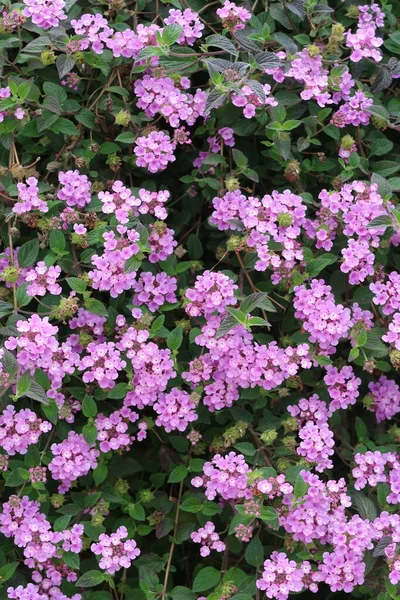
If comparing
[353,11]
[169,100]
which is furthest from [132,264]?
[353,11]

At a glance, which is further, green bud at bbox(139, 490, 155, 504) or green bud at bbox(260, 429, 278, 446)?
green bud at bbox(139, 490, 155, 504)

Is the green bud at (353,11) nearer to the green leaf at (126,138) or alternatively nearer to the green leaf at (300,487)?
the green leaf at (126,138)

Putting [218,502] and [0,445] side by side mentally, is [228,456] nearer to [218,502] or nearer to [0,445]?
[218,502]

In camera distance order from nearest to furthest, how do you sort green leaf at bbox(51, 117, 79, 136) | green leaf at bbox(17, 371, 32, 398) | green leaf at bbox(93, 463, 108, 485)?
green leaf at bbox(17, 371, 32, 398), green leaf at bbox(93, 463, 108, 485), green leaf at bbox(51, 117, 79, 136)

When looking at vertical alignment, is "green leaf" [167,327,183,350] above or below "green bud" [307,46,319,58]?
below

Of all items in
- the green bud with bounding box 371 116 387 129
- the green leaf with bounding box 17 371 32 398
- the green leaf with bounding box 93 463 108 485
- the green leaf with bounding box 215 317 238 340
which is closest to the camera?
the green leaf with bounding box 17 371 32 398

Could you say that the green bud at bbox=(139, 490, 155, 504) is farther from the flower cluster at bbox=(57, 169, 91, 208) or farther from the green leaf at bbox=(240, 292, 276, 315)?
the flower cluster at bbox=(57, 169, 91, 208)

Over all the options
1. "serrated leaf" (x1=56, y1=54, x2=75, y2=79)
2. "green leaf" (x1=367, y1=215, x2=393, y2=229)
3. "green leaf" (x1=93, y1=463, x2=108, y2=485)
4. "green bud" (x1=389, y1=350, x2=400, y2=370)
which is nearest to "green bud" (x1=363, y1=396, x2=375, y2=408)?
"green bud" (x1=389, y1=350, x2=400, y2=370)
